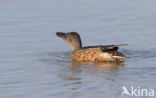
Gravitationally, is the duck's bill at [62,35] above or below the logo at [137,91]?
above

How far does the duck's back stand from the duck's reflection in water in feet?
0.69

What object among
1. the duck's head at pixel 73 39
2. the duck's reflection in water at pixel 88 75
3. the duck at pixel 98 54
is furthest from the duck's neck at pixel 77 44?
the duck's reflection in water at pixel 88 75

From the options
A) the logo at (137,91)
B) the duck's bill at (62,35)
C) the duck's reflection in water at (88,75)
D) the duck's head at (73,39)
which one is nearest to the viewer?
the logo at (137,91)

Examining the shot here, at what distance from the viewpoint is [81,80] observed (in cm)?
990

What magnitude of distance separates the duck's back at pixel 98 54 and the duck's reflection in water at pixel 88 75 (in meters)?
0.21

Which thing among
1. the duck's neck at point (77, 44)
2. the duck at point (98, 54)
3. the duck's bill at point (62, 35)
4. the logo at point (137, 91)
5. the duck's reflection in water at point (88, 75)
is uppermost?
the duck's bill at point (62, 35)

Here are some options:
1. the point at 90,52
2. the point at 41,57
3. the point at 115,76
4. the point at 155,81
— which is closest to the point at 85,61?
the point at 90,52

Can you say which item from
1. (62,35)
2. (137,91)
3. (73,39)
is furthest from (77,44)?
(137,91)

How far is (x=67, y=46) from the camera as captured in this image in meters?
13.5

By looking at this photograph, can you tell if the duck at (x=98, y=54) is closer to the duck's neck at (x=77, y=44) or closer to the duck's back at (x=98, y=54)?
the duck's back at (x=98, y=54)

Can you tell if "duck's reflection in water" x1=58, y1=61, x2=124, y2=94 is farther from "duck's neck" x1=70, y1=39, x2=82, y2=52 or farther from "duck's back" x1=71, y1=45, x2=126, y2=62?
"duck's neck" x1=70, y1=39, x2=82, y2=52

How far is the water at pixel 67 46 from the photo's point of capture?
945 cm

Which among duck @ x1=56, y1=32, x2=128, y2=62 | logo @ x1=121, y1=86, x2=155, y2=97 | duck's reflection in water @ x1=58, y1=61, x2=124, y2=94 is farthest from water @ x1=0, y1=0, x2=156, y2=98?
duck @ x1=56, y1=32, x2=128, y2=62

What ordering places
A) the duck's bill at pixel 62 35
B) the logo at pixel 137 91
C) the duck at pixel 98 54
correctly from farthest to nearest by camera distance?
1. the duck's bill at pixel 62 35
2. the duck at pixel 98 54
3. the logo at pixel 137 91
